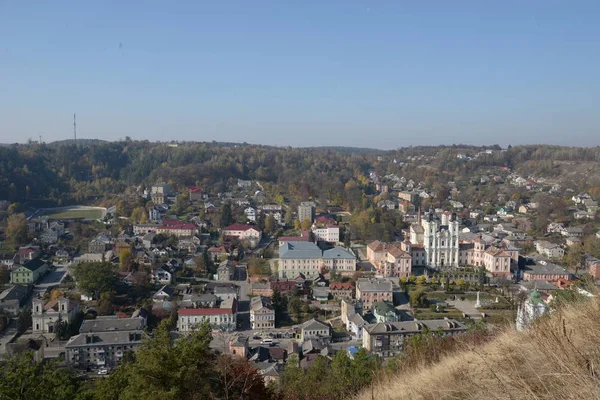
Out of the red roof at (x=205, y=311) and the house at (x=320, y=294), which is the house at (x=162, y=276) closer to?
the red roof at (x=205, y=311)

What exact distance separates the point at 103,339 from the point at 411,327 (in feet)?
14.0

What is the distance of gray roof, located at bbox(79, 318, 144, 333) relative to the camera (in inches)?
287

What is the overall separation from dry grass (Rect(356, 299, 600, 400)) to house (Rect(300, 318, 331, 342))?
17.4 ft

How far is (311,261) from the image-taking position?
11.5 m

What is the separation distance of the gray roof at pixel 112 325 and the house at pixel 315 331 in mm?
2386

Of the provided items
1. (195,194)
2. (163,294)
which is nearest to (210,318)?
(163,294)

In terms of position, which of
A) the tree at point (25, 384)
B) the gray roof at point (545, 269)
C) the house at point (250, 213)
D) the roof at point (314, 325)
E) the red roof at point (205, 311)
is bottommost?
the roof at point (314, 325)

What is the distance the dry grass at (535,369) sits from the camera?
1.48 metres

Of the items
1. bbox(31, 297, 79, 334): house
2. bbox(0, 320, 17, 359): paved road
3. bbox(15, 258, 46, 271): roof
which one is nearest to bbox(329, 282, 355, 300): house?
bbox(31, 297, 79, 334): house

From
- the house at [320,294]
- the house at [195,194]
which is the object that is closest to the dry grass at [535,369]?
the house at [320,294]

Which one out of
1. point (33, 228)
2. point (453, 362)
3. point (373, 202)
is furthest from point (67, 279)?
point (373, 202)

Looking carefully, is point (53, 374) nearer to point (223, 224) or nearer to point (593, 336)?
point (593, 336)

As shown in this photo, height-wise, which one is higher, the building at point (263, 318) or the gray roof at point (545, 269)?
the gray roof at point (545, 269)

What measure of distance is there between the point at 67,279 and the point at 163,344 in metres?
8.75
